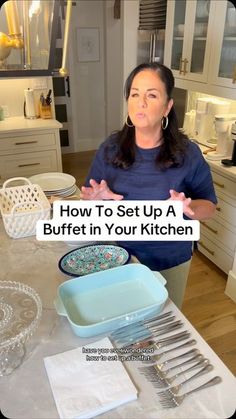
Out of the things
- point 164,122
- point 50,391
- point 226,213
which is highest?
point 164,122

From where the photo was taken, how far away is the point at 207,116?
78.8 inches

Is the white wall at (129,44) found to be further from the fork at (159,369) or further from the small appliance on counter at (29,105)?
the fork at (159,369)

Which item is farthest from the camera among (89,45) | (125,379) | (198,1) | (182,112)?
(89,45)

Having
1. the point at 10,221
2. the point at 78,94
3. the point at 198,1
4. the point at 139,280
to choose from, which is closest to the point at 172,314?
the point at 139,280

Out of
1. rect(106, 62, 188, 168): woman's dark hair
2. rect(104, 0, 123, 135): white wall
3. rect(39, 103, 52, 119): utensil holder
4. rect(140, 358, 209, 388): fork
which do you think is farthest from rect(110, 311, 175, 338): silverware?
rect(104, 0, 123, 135): white wall

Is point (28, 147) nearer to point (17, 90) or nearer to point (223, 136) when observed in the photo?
point (17, 90)

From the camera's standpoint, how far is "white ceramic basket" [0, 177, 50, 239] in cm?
92

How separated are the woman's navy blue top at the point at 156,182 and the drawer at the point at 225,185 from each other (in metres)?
0.73

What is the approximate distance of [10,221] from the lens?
0.92 metres

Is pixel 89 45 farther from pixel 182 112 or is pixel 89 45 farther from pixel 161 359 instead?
pixel 161 359

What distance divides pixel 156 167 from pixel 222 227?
0.98 meters

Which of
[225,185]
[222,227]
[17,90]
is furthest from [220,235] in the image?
[17,90]

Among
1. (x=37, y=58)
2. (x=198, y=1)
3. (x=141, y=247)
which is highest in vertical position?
(x=198, y=1)

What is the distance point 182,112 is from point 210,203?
5.19ft
